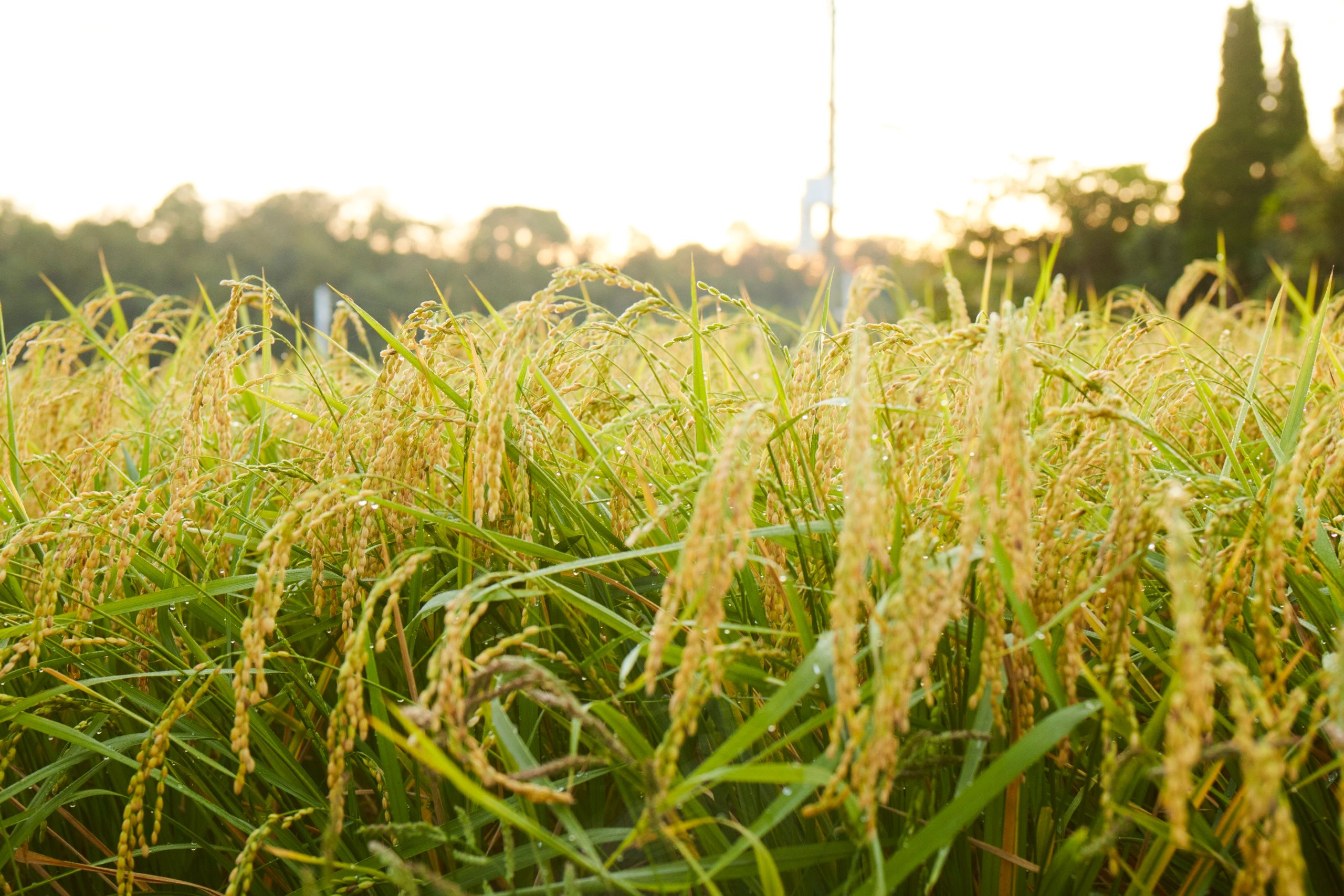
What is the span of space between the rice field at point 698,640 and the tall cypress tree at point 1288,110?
25448 mm

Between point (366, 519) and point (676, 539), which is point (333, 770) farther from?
point (676, 539)

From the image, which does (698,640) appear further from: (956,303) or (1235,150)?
(1235,150)

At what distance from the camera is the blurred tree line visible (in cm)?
1794

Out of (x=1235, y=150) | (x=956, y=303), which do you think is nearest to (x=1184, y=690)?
(x=956, y=303)

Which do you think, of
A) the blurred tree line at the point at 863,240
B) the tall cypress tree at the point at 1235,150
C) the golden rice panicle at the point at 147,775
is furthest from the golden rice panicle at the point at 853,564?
the tall cypress tree at the point at 1235,150

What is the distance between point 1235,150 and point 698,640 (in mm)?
26266

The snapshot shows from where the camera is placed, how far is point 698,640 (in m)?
0.63

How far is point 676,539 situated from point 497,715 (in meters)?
0.43

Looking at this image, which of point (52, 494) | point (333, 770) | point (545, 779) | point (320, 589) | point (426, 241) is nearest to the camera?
point (333, 770)

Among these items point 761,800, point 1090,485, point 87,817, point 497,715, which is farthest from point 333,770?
point 1090,485

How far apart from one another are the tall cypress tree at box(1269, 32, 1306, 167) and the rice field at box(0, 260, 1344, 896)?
25448 mm

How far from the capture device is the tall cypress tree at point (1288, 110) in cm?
2144

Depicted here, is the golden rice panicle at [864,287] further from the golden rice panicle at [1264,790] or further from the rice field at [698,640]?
the golden rice panicle at [1264,790]

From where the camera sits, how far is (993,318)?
797mm
